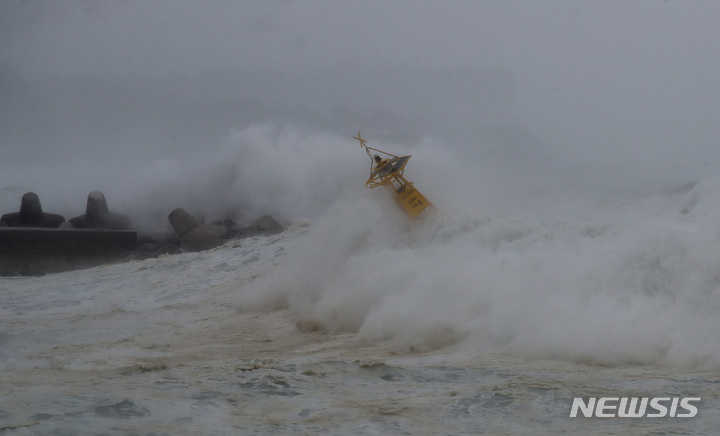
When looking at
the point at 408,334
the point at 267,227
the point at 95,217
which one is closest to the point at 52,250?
the point at 95,217

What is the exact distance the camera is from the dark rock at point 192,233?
2069 cm

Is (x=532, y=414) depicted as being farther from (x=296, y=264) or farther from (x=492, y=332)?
(x=296, y=264)

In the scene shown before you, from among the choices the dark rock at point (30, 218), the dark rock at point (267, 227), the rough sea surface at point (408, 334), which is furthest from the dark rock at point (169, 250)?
the rough sea surface at point (408, 334)

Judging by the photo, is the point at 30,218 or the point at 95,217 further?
the point at 95,217

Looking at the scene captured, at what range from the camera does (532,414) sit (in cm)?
551

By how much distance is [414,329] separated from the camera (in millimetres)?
8945

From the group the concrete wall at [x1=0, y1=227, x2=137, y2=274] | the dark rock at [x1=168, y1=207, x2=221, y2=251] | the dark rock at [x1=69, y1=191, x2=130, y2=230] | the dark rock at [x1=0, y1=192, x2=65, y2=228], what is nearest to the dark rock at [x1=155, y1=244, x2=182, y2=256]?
the dark rock at [x1=168, y1=207, x2=221, y2=251]

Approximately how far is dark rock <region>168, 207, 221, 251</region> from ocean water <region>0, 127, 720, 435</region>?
5620 millimetres

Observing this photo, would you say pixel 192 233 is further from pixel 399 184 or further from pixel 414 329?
pixel 414 329

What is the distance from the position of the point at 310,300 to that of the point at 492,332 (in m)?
3.95

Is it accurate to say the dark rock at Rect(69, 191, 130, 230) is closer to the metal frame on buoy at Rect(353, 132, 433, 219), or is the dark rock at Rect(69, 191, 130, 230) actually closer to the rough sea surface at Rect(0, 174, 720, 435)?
the rough sea surface at Rect(0, 174, 720, 435)

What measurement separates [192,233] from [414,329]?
43.7 ft

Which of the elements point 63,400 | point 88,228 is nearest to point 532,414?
point 63,400

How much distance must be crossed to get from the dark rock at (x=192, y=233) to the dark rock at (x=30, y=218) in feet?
13.0
